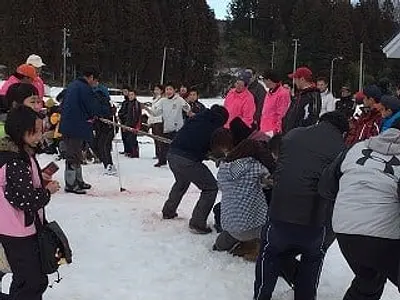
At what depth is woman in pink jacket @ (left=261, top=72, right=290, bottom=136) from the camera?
8.79 m

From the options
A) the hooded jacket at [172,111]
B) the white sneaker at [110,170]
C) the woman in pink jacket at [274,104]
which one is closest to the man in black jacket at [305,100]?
the woman in pink jacket at [274,104]

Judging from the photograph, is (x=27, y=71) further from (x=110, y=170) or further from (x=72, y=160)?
(x=110, y=170)

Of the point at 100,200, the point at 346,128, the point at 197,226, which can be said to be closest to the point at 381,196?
the point at 346,128

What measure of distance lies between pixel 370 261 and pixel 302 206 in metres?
0.79

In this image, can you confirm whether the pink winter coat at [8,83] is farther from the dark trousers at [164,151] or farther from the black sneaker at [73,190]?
the dark trousers at [164,151]

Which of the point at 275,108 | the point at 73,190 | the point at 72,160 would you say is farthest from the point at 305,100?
the point at 73,190

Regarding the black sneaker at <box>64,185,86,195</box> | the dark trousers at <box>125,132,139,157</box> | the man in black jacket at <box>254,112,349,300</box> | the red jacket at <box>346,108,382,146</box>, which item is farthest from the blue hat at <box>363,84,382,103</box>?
the dark trousers at <box>125,132,139,157</box>

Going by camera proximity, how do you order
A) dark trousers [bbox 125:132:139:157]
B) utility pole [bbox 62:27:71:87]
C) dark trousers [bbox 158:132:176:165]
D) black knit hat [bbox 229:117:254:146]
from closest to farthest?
black knit hat [bbox 229:117:254:146] < dark trousers [bbox 158:132:176:165] < dark trousers [bbox 125:132:139:157] < utility pole [bbox 62:27:71:87]

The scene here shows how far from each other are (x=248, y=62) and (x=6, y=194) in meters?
79.5

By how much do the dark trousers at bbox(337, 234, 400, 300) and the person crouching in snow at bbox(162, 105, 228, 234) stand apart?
293 centimetres

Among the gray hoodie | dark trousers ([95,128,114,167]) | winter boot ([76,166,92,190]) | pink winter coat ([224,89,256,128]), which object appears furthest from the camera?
dark trousers ([95,128,114,167])

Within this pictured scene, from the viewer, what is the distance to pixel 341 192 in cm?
394

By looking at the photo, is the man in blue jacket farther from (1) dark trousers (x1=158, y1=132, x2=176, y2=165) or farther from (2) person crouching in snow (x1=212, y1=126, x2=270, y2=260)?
(1) dark trousers (x1=158, y1=132, x2=176, y2=165)

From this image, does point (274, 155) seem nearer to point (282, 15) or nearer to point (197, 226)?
point (197, 226)
